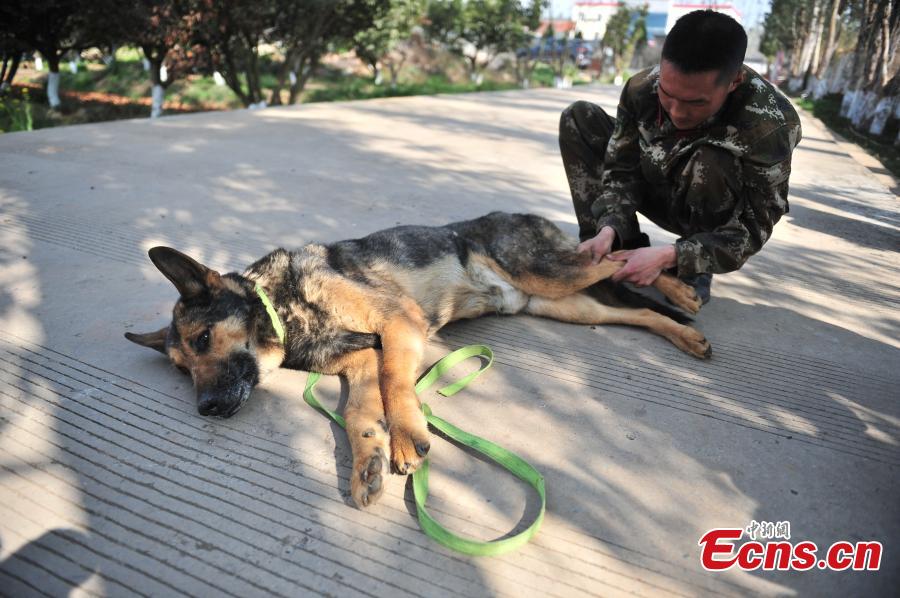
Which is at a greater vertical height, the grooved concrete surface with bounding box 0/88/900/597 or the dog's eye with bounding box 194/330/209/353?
the dog's eye with bounding box 194/330/209/353

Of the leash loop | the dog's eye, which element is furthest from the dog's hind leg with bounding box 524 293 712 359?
the dog's eye

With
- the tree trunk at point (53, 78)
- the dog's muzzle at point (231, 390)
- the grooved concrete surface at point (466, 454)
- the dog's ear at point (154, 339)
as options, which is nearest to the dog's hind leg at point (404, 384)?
the grooved concrete surface at point (466, 454)

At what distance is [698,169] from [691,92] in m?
0.59

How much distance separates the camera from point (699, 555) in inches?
75.7

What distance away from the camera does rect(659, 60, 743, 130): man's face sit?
2871mm

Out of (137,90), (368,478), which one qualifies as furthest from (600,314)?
(137,90)

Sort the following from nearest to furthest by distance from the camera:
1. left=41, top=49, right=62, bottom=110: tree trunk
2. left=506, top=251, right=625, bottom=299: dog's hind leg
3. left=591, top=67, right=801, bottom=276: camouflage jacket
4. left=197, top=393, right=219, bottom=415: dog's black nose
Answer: left=197, top=393, right=219, bottom=415: dog's black nose
left=591, top=67, right=801, bottom=276: camouflage jacket
left=506, top=251, right=625, bottom=299: dog's hind leg
left=41, top=49, right=62, bottom=110: tree trunk

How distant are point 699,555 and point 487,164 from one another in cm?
672

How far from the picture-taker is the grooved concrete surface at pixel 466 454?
1878 millimetres

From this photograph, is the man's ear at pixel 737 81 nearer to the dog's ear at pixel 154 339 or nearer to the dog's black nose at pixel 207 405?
the dog's black nose at pixel 207 405

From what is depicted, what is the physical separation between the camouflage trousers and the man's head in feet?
1.39

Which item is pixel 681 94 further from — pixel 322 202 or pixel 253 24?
pixel 253 24

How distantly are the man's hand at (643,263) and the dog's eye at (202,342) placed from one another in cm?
244

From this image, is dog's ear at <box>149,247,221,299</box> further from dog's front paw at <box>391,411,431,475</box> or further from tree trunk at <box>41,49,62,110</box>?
tree trunk at <box>41,49,62,110</box>
